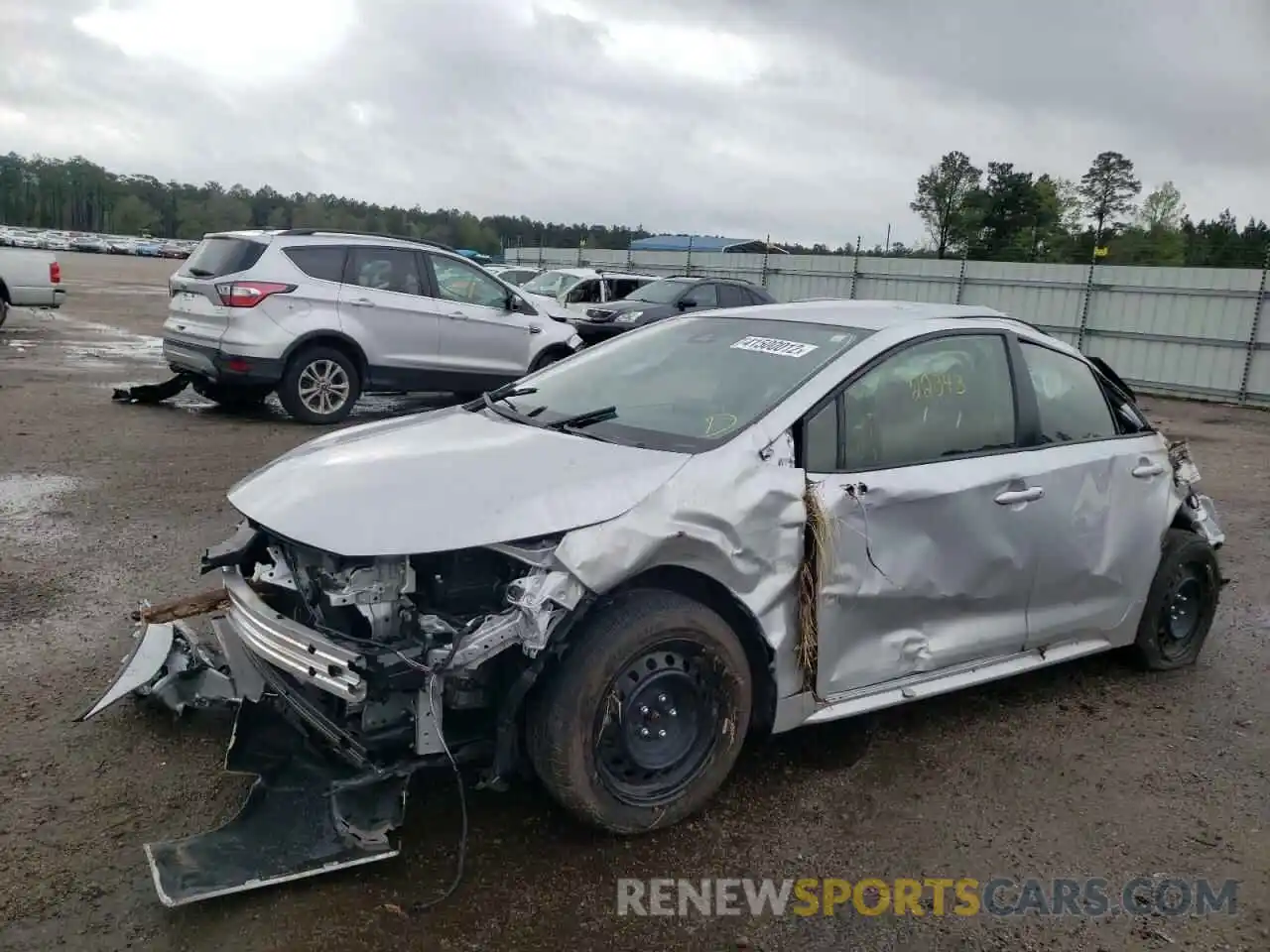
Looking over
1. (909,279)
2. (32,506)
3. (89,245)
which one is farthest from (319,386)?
(89,245)

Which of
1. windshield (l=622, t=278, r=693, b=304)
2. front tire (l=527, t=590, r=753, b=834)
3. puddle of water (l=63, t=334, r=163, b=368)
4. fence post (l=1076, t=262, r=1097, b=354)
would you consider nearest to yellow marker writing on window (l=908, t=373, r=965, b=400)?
front tire (l=527, t=590, r=753, b=834)

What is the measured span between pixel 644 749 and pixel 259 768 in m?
1.19

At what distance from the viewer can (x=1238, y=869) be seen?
3271 millimetres

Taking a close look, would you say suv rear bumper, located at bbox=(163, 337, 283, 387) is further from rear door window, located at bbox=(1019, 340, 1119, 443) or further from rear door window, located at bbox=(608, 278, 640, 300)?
rear door window, located at bbox=(608, 278, 640, 300)

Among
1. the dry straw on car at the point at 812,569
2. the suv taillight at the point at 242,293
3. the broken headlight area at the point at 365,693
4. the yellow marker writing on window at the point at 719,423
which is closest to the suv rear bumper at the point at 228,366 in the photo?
the suv taillight at the point at 242,293

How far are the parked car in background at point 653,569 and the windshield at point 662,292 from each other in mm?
11623

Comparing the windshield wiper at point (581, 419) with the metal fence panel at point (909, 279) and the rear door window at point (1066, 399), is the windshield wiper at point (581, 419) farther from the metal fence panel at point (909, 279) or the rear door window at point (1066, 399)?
the metal fence panel at point (909, 279)

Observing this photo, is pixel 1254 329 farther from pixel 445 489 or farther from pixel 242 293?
pixel 445 489

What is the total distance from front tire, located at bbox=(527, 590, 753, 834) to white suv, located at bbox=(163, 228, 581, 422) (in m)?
7.42

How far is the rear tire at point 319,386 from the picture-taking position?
980 centimetres

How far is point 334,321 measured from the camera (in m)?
9.85

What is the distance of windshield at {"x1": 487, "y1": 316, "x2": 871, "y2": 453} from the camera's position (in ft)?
11.8

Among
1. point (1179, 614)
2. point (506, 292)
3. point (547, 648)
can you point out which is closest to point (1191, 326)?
point (506, 292)

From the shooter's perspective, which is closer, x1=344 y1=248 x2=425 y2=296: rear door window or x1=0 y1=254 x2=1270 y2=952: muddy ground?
x1=0 y1=254 x2=1270 y2=952: muddy ground
